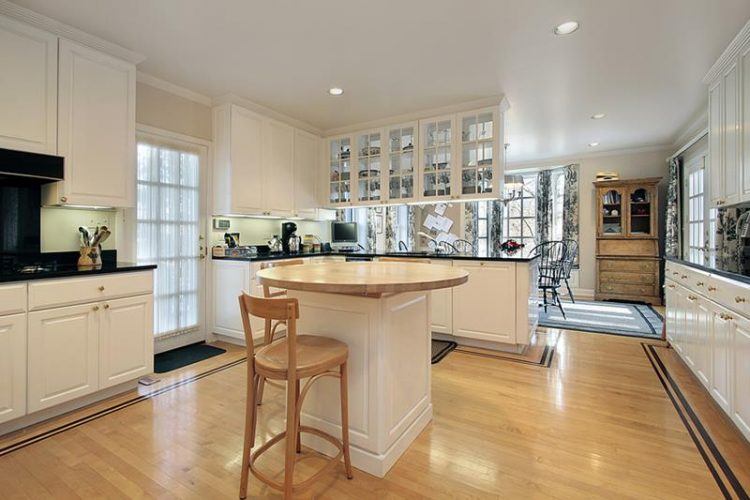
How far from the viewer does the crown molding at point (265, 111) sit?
375cm

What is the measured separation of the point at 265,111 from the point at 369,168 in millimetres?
1413

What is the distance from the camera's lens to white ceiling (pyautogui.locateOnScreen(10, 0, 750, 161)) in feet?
7.76

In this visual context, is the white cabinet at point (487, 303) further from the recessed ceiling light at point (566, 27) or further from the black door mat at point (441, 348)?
the recessed ceiling light at point (566, 27)

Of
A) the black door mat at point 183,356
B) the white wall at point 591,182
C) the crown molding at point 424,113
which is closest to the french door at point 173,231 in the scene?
the black door mat at point 183,356

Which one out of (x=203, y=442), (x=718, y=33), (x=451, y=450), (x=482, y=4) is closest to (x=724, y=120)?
(x=718, y=33)

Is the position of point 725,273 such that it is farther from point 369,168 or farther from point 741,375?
point 369,168

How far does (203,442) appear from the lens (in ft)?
6.59

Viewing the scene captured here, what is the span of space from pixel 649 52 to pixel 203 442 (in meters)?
4.24

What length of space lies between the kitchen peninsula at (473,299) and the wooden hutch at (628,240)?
3.17 m

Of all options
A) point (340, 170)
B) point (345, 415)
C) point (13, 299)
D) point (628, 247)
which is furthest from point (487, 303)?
point (628, 247)

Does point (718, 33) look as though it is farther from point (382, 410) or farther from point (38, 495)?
point (38, 495)

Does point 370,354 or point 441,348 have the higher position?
point 370,354

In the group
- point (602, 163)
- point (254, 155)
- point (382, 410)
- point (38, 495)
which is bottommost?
point (38, 495)

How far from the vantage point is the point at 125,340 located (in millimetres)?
2562
